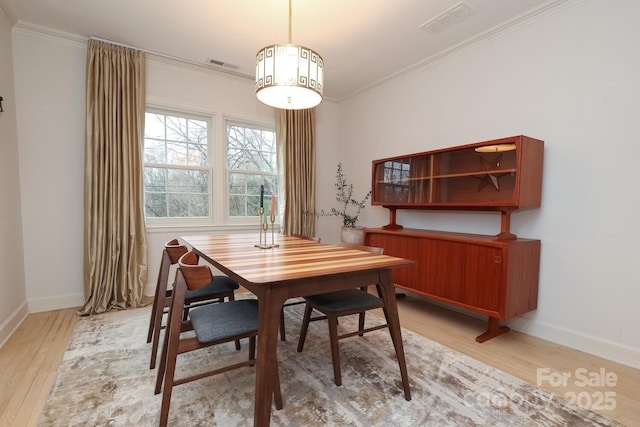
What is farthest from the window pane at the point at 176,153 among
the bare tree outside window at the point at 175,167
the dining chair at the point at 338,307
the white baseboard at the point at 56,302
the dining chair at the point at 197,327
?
the dining chair at the point at 338,307

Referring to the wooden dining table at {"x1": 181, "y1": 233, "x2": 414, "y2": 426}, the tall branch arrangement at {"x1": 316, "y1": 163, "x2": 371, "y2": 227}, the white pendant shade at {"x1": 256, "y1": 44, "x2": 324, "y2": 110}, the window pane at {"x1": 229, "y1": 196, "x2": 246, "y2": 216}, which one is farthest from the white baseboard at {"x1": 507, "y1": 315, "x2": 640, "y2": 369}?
the window pane at {"x1": 229, "y1": 196, "x2": 246, "y2": 216}

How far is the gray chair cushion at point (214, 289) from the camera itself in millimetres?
1957

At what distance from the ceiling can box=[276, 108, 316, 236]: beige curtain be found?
95cm

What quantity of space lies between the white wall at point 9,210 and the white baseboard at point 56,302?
92 millimetres

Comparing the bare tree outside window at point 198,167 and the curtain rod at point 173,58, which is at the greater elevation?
the curtain rod at point 173,58

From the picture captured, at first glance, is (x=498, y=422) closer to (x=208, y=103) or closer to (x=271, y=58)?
(x=271, y=58)

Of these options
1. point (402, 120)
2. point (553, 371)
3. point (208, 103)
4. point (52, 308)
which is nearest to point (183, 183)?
point (208, 103)

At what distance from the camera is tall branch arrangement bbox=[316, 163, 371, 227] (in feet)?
13.8

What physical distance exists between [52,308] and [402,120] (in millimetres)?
4208

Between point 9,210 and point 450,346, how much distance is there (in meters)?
3.72

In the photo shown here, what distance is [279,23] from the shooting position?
2.60 metres

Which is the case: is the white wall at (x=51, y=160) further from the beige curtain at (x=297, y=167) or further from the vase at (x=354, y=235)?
the vase at (x=354, y=235)

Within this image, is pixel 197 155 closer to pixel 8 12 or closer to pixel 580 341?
pixel 8 12

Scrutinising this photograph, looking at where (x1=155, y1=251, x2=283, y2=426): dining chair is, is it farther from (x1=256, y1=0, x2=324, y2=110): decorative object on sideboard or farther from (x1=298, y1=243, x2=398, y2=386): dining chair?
(x1=256, y1=0, x2=324, y2=110): decorative object on sideboard
